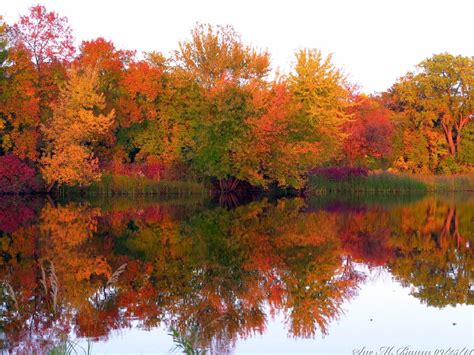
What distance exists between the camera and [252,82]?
3931cm

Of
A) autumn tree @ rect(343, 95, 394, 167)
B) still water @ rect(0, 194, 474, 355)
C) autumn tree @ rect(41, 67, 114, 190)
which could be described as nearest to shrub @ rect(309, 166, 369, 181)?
autumn tree @ rect(343, 95, 394, 167)

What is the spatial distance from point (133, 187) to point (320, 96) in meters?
13.9

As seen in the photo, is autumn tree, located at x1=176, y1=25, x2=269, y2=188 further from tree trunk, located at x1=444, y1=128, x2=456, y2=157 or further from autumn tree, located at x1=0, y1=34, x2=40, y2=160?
tree trunk, located at x1=444, y1=128, x2=456, y2=157

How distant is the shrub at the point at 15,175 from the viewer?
35750 millimetres

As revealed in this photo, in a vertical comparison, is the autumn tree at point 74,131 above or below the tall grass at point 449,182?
above

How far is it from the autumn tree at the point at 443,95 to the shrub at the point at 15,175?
36.6m

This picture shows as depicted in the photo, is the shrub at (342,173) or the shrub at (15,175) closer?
the shrub at (15,175)

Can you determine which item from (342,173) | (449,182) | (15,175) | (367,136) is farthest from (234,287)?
(367,136)

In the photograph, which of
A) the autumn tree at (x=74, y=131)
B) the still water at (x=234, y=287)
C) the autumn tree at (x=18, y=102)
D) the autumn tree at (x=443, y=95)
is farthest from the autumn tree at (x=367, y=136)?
the still water at (x=234, y=287)

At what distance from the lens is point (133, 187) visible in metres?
38.9

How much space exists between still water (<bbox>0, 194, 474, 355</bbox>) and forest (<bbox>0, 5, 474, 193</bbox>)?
52.8 ft

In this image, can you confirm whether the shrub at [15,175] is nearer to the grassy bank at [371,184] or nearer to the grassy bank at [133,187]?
the grassy bank at [133,187]

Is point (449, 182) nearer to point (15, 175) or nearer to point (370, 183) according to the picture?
point (370, 183)

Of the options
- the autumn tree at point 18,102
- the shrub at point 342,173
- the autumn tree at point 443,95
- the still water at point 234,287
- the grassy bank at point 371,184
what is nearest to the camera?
the still water at point 234,287
